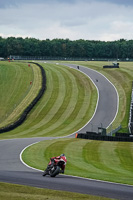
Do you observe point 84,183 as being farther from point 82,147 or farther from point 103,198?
point 82,147

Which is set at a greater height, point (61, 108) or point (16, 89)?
point (16, 89)

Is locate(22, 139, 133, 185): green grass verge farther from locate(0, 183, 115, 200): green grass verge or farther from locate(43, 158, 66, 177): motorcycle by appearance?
locate(0, 183, 115, 200): green grass verge

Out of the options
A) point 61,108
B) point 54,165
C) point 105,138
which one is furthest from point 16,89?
point 54,165

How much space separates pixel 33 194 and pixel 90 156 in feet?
59.9

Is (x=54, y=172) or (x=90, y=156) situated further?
(x=90, y=156)

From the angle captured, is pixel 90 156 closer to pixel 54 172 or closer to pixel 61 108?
pixel 54 172

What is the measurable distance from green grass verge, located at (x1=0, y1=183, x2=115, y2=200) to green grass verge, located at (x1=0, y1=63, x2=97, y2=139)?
120 feet

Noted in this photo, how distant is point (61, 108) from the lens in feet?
247

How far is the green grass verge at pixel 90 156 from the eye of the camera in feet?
95.3

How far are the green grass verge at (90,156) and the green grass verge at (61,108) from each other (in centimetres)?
1497

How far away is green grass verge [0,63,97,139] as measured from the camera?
205ft

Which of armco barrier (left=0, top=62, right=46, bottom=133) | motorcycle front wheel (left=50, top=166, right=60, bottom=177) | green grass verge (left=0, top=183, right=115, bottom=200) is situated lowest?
armco barrier (left=0, top=62, right=46, bottom=133)

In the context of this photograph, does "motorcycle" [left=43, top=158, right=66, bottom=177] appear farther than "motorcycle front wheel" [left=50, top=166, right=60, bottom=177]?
Yes

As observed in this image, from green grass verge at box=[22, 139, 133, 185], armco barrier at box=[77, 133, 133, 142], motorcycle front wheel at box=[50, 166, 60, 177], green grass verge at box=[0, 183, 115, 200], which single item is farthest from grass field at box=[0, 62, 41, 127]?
green grass verge at box=[0, 183, 115, 200]
